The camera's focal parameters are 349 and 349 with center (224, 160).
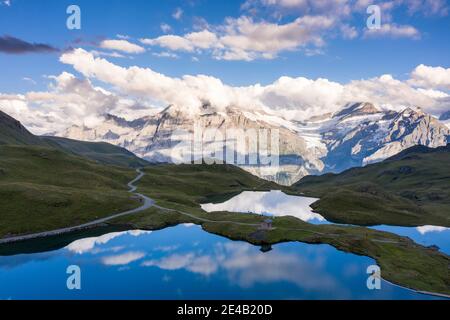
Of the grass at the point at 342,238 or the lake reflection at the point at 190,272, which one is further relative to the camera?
the grass at the point at 342,238

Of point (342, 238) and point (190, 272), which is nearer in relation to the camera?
point (190, 272)

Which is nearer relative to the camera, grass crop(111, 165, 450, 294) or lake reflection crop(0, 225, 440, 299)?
lake reflection crop(0, 225, 440, 299)

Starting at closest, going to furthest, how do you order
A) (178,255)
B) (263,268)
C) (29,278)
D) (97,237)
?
1. (29,278)
2. (263,268)
3. (178,255)
4. (97,237)

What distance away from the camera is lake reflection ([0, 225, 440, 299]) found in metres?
70.8

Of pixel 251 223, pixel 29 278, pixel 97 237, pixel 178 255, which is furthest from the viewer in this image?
pixel 251 223

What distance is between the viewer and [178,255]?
99125 millimetres

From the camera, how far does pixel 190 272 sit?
83500mm

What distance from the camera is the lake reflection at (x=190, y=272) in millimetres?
70750

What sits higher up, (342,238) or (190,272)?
(342,238)
